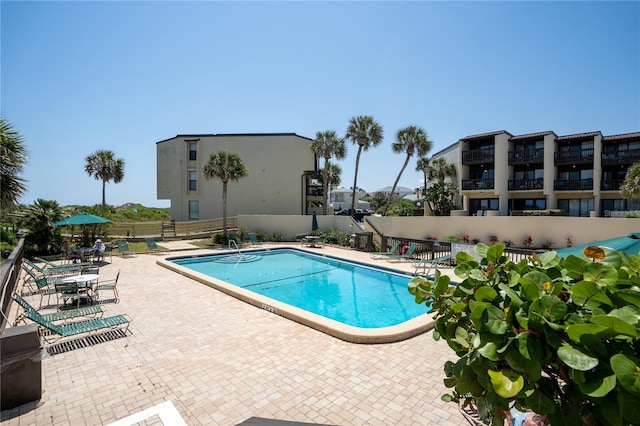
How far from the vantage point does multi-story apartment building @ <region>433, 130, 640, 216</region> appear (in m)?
26.9

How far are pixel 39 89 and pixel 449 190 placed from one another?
103ft

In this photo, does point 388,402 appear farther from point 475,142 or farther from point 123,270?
point 475,142

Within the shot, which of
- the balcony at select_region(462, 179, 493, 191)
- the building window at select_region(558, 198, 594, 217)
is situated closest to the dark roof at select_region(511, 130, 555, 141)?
the balcony at select_region(462, 179, 493, 191)

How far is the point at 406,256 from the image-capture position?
15125mm

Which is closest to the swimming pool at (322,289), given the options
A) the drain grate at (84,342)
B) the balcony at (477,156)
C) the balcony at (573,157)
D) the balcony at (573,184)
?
the drain grate at (84,342)

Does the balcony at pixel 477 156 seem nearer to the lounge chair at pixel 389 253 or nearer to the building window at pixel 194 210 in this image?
the lounge chair at pixel 389 253

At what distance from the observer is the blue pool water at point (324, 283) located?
391 inches

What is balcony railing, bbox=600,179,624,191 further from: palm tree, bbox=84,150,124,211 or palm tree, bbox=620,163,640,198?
palm tree, bbox=84,150,124,211

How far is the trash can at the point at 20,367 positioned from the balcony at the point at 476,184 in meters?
33.4

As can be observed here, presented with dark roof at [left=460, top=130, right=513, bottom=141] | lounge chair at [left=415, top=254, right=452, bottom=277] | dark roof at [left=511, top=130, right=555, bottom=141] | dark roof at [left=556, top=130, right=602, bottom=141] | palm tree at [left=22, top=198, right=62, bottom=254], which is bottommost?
lounge chair at [left=415, top=254, right=452, bottom=277]

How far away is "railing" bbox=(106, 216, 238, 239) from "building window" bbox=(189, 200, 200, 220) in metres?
5.36

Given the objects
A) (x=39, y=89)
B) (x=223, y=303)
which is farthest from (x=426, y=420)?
(x=39, y=89)

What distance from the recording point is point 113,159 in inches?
1262

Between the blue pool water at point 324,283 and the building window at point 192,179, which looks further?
the building window at point 192,179
